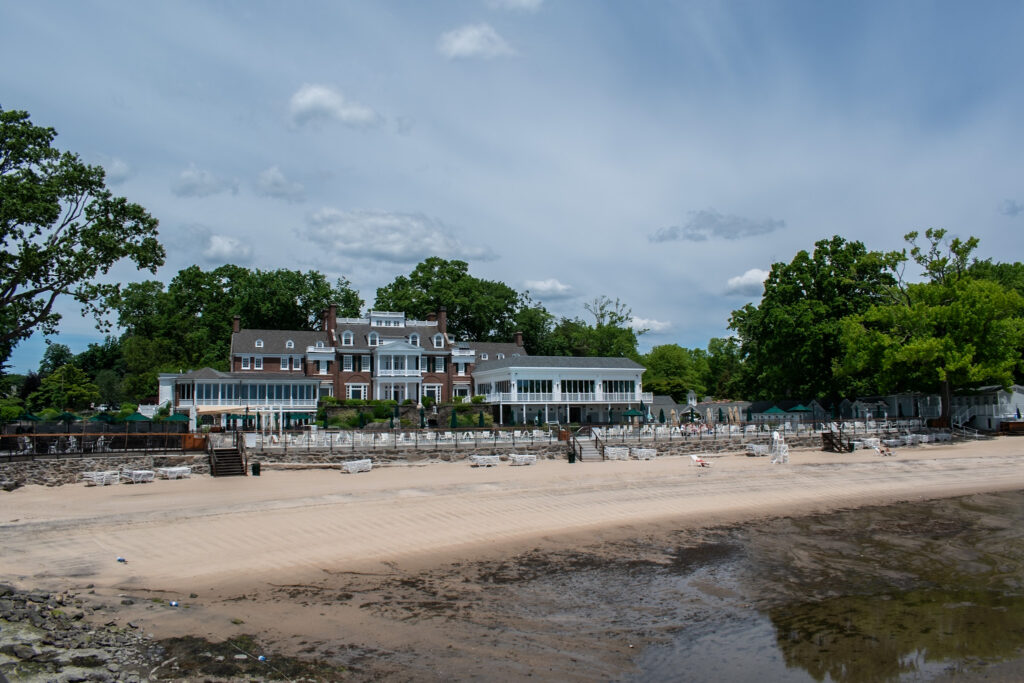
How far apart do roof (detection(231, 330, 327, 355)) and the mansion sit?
75 millimetres

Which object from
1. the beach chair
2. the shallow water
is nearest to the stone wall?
the beach chair

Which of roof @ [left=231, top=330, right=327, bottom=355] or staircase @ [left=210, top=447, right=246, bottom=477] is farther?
roof @ [left=231, top=330, right=327, bottom=355]

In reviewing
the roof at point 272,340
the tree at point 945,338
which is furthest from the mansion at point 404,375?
the tree at point 945,338

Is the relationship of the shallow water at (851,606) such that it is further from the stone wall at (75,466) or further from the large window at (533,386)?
the large window at (533,386)

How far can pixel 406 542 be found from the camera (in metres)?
16.9

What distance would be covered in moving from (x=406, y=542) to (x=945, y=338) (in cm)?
3700

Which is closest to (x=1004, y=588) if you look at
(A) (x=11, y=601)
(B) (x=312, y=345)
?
(A) (x=11, y=601)

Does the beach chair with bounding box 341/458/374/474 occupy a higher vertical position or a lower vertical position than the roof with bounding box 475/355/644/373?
lower

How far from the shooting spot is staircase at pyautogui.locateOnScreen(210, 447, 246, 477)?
92.7 feet

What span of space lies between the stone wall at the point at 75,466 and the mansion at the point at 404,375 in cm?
1993

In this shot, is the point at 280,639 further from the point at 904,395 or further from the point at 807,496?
the point at 904,395

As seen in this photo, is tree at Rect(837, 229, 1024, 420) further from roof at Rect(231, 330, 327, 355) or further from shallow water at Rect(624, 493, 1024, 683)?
roof at Rect(231, 330, 327, 355)

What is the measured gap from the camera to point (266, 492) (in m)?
23.2

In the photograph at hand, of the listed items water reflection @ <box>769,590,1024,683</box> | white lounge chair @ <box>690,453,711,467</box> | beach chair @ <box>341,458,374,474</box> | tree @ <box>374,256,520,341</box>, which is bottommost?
water reflection @ <box>769,590,1024,683</box>
